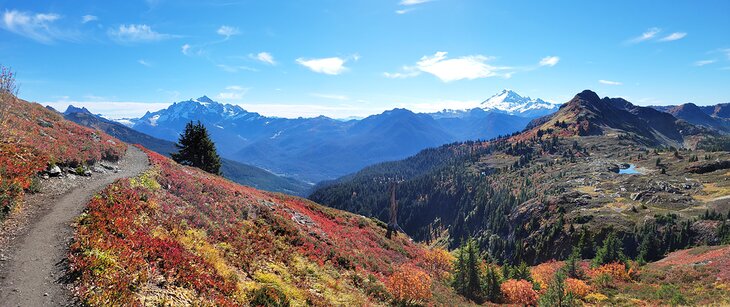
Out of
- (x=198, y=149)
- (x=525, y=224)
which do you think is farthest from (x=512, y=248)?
(x=198, y=149)

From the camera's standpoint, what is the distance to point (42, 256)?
52.7 feet

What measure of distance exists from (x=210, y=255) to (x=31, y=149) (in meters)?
19.5

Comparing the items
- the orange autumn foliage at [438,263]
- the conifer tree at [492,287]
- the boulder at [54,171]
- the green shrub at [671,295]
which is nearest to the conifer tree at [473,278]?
the conifer tree at [492,287]

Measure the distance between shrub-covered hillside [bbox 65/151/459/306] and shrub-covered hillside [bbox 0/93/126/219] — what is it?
4208 millimetres

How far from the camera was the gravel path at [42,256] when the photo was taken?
13.6 meters

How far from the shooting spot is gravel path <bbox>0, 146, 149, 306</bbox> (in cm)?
1360

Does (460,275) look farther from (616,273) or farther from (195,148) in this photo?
(195,148)

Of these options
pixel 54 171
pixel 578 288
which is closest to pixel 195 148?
pixel 54 171

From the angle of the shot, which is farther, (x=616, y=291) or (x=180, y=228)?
(x=616, y=291)

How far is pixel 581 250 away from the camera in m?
106

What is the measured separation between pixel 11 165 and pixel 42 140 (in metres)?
10.5

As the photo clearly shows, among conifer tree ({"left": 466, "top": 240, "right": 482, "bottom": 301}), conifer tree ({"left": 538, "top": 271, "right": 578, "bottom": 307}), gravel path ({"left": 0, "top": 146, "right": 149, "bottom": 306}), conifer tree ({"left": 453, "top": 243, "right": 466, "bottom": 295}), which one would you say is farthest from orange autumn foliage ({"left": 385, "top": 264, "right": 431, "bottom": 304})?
gravel path ({"left": 0, "top": 146, "right": 149, "bottom": 306})

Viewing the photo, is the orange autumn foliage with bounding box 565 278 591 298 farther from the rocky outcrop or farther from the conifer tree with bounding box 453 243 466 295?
the rocky outcrop

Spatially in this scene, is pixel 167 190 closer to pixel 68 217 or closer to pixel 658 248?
pixel 68 217
